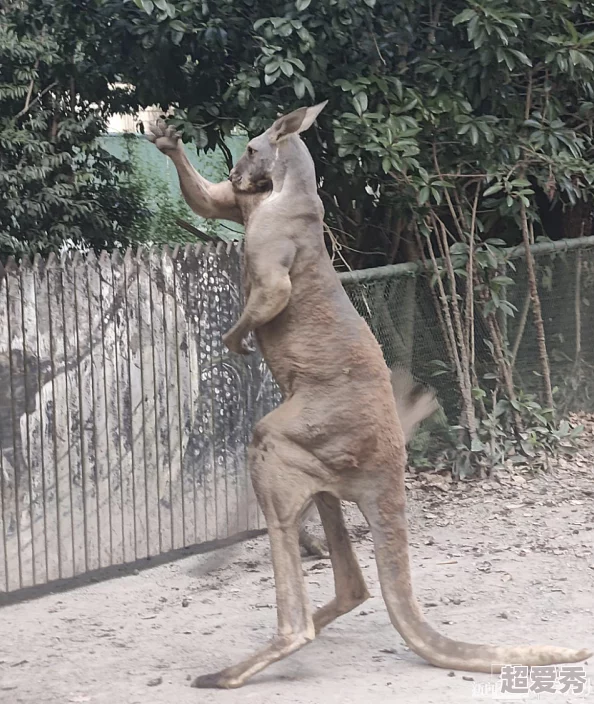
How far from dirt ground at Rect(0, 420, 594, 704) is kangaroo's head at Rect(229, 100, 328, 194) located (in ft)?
7.75

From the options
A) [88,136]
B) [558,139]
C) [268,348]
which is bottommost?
[268,348]

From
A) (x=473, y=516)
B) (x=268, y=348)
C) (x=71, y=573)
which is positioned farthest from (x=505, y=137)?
(x=71, y=573)

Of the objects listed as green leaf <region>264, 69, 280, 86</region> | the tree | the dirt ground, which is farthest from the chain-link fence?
the tree

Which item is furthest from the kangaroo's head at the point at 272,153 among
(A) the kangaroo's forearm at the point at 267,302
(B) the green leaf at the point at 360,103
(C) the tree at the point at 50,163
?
(C) the tree at the point at 50,163

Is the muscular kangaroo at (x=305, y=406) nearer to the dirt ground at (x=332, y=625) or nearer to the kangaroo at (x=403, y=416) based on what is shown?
the dirt ground at (x=332, y=625)

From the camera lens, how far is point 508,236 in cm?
934

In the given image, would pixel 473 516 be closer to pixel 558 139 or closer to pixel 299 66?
pixel 558 139

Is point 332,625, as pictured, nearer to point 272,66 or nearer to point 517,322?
point 272,66

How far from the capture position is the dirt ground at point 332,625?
4.76 m

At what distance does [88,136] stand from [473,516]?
601 centimetres

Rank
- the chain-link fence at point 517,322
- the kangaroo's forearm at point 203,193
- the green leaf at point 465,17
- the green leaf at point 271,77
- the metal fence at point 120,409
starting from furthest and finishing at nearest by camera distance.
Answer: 1. the chain-link fence at point 517,322
2. the green leaf at point 465,17
3. the green leaf at point 271,77
4. the metal fence at point 120,409
5. the kangaroo's forearm at point 203,193

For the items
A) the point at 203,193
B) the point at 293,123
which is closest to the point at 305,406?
the point at 203,193

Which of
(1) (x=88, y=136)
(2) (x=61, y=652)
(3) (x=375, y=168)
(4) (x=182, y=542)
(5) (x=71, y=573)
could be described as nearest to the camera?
(2) (x=61, y=652)

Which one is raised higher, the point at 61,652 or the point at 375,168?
the point at 375,168
